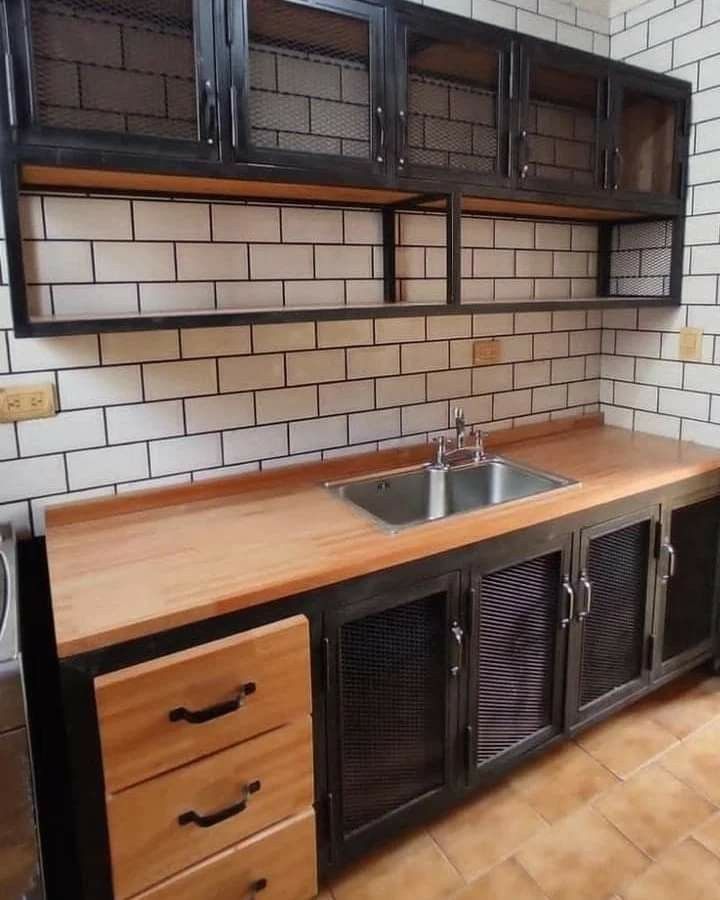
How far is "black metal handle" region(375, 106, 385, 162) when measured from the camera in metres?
1.63

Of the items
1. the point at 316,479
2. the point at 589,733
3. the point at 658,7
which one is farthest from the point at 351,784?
the point at 658,7

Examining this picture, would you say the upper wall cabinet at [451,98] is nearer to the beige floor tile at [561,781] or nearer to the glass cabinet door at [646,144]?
the glass cabinet door at [646,144]

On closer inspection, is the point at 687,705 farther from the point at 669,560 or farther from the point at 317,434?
the point at 317,434

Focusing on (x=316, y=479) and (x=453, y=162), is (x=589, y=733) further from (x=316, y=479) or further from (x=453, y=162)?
(x=453, y=162)

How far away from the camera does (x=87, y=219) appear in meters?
1.63

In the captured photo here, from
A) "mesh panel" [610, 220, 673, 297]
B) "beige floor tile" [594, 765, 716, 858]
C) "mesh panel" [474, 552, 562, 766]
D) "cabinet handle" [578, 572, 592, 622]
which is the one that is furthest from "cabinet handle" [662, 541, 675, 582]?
"mesh panel" [610, 220, 673, 297]

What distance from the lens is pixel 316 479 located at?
6.56 ft

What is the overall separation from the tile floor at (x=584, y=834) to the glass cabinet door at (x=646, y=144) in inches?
70.3

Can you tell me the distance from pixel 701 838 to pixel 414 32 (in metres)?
2.18

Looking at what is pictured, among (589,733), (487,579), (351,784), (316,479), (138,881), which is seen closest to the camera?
(138,881)

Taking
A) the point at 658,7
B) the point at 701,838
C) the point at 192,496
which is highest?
Answer: the point at 658,7

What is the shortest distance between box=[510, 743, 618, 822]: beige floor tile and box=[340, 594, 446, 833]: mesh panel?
1.22 ft

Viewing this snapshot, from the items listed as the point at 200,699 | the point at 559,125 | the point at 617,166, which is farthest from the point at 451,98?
the point at 200,699

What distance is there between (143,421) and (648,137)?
189 centimetres
